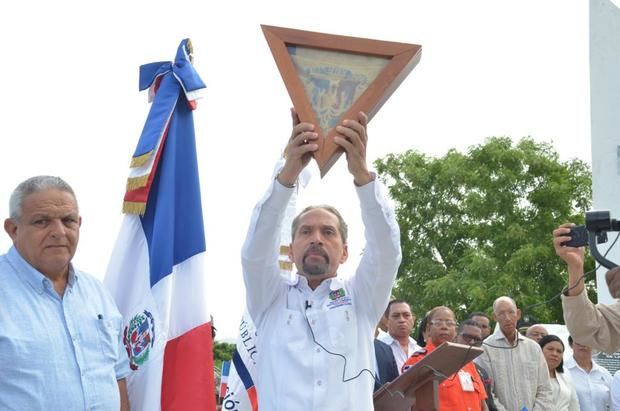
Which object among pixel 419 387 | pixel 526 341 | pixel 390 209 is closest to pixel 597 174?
pixel 526 341

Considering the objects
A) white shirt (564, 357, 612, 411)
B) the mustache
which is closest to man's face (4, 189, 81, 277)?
the mustache

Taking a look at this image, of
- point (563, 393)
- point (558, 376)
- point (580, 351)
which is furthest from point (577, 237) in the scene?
point (580, 351)

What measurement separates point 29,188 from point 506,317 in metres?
5.69

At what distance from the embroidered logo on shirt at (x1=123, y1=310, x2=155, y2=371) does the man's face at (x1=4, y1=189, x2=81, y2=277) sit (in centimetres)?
102

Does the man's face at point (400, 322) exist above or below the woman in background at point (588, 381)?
above

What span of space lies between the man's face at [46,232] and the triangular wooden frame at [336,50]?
135cm

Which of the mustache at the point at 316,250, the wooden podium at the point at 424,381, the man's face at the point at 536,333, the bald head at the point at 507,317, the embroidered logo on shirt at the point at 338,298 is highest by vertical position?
the man's face at the point at 536,333

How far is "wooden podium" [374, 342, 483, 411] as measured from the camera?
558 cm

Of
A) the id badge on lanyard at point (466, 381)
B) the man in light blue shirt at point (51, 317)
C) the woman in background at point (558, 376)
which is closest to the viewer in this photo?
the man in light blue shirt at point (51, 317)

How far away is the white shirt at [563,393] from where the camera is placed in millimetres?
9185

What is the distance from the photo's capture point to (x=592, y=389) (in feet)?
33.2

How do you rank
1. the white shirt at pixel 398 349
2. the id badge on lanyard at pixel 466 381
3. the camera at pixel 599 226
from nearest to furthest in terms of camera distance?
the camera at pixel 599 226, the id badge on lanyard at pixel 466 381, the white shirt at pixel 398 349

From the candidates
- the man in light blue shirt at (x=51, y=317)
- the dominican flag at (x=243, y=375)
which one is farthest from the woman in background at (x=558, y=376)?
the man in light blue shirt at (x=51, y=317)

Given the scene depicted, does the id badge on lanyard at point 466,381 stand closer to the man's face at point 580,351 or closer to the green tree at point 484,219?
the man's face at point 580,351
